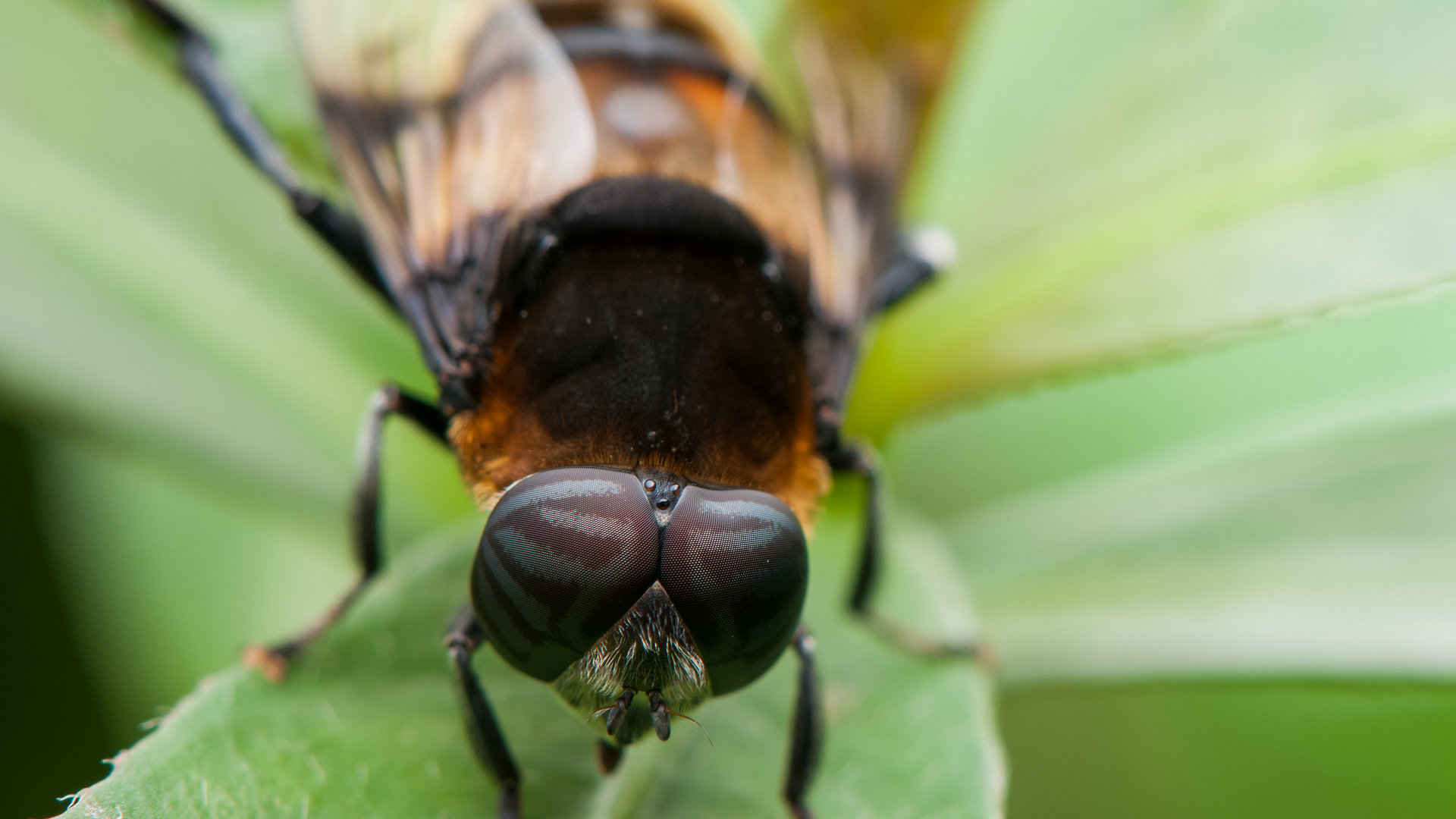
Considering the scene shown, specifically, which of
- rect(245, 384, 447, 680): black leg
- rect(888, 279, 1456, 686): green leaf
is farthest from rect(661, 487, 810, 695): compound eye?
rect(888, 279, 1456, 686): green leaf

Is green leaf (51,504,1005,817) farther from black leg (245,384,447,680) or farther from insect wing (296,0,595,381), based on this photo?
insect wing (296,0,595,381)

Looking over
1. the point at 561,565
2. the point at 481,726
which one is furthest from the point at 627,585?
the point at 481,726

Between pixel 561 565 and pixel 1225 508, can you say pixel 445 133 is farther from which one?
pixel 1225 508

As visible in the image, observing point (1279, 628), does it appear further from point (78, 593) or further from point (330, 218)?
point (78, 593)

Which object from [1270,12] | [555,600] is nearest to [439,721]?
[555,600]

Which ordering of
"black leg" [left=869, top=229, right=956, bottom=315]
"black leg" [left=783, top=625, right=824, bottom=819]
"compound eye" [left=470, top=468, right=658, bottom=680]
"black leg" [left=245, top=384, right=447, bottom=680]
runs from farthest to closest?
1. "black leg" [left=869, top=229, right=956, bottom=315]
2. "black leg" [left=245, top=384, right=447, bottom=680]
3. "black leg" [left=783, top=625, right=824, bottom=819]
4. "compound eye" [left=470, top=468, right=658, bottom=680]

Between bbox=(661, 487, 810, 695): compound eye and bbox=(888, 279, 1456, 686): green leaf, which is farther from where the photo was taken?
bbox=(888, 279, 1456, 686): green leaf
